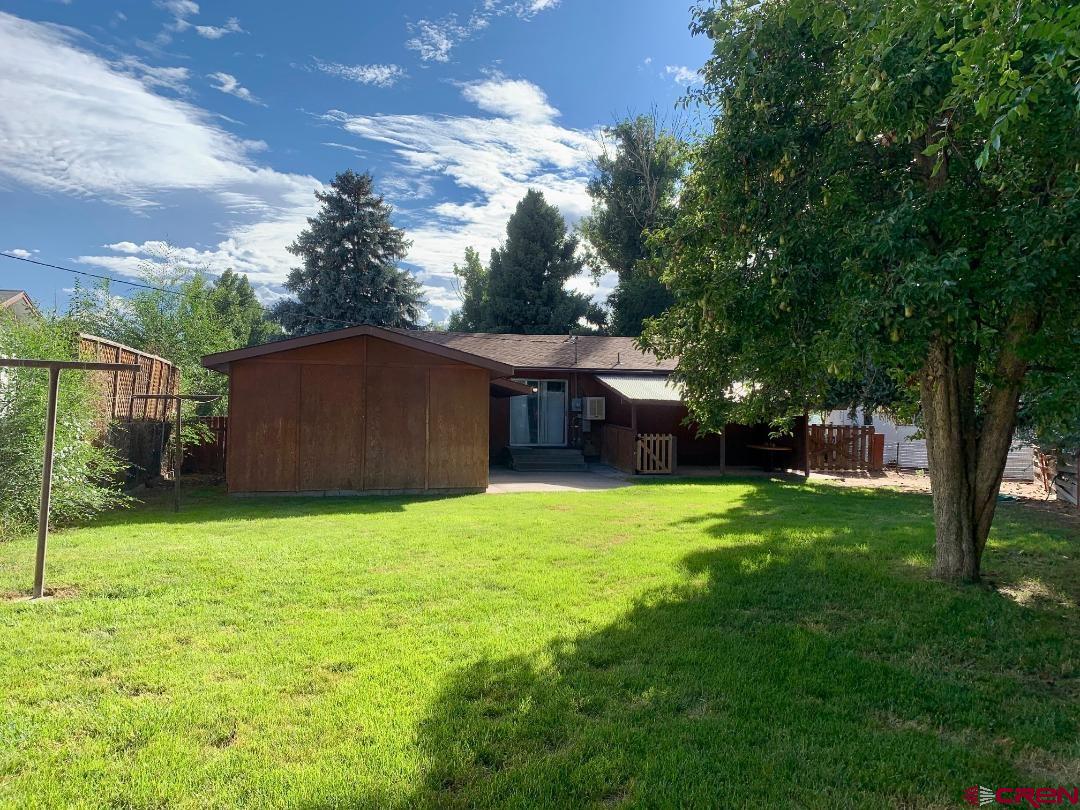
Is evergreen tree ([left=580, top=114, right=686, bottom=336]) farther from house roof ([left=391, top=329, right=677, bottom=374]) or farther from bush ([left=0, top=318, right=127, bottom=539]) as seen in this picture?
bush ([left=0, top=318, right=127, bottom=539])

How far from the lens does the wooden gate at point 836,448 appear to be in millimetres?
17172

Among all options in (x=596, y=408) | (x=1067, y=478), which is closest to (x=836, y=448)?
(x=1067, y=478)

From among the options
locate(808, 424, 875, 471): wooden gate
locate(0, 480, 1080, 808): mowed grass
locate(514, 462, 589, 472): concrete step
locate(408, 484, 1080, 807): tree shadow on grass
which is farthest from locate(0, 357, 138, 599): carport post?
locate(808, 424, 875, 471): wooden gate

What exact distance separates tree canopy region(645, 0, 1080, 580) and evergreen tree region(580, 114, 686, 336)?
75.2 ft

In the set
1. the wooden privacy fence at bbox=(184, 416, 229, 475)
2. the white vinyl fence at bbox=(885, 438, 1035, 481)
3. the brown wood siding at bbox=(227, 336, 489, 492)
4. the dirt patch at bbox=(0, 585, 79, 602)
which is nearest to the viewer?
the dirt patch at bbox=(0, 585, 79, 602)

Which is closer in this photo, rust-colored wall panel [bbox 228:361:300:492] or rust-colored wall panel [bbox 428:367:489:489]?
rust-colored wall panel [bbox 228:361:300:492]

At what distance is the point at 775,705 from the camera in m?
3.43

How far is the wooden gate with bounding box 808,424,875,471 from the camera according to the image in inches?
676

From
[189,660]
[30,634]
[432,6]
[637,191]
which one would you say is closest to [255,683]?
[189,660]

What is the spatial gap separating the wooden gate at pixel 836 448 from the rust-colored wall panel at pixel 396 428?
11.1 meters

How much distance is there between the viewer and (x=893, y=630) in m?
4.70

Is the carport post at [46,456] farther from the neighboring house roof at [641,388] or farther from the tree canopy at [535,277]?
the tree canopy at [535,277]

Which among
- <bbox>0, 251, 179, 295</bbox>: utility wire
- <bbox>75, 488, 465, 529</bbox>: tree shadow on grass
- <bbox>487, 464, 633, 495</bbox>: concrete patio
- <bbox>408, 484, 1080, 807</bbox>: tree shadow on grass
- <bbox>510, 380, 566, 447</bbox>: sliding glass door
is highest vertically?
<bbox>0, 251, 179, 295</bbox>: utility wire

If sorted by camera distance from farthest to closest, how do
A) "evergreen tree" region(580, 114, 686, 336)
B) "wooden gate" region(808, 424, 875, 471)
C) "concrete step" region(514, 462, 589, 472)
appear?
"evergreen tree" region(580, 114, 686, 336) < "wooden gate" region(808, 424, 875, 471) < "concrete step" region(514, 462, 589, 472)
